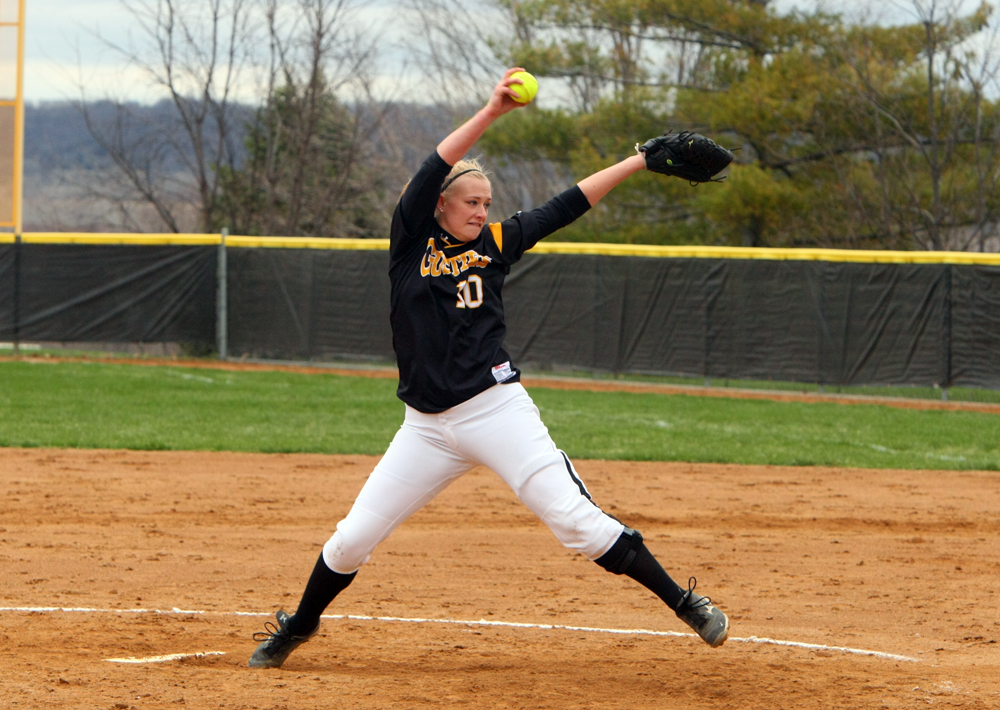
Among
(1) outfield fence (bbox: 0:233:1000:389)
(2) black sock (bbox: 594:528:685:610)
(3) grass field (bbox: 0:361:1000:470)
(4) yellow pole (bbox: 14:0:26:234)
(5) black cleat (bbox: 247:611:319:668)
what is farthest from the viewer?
(4) yellow pole (bbox: 14:0:26:234)

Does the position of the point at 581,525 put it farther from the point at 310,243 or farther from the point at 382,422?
the point at 310,243

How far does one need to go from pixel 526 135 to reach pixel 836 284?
949cm

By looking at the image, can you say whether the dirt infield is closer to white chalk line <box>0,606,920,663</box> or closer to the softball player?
white chalk line <box>0,606,920,663</box>

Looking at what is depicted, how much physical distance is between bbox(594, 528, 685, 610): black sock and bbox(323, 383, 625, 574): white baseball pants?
0.13 ft

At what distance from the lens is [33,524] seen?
698 cm

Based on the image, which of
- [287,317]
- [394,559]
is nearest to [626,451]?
[394,559]

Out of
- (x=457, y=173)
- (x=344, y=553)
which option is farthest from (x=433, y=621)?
(x=457, y=173)

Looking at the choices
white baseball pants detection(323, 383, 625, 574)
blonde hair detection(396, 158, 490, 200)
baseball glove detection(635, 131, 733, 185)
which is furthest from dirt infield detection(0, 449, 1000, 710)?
baseball glove detection(635, 131, 733, 185)

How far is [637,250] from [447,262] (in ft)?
43.8

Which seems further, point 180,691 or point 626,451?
Result: point 626,451

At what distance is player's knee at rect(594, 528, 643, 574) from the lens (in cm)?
388

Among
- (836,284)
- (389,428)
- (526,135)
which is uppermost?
(526,135)

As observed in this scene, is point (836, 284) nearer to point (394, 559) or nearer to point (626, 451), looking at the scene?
point (626, 451)

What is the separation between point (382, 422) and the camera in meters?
12.3
